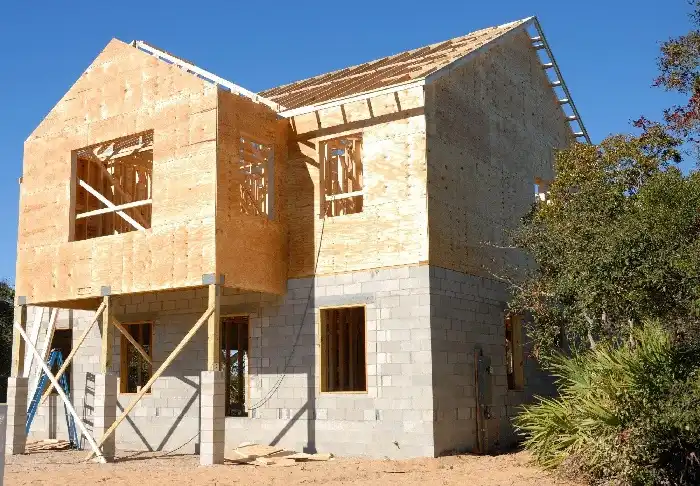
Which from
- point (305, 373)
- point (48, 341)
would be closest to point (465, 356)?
point (305, 373)

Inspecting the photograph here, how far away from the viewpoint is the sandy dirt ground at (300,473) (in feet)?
40.7

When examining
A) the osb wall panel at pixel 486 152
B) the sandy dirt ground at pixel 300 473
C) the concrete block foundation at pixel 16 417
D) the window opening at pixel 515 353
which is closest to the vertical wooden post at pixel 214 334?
the sandy dirt ground at pixel 300 473

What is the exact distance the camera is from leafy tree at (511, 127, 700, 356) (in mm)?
12711

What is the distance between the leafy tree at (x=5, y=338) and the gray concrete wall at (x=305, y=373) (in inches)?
751

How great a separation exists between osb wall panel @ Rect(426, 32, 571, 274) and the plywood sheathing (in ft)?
1.49

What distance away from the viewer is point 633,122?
17.9 m

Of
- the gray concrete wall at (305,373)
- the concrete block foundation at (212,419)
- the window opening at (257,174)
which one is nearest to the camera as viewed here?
the concrete block foundation at (212,419)

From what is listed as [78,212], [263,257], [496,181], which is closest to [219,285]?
[263,257]

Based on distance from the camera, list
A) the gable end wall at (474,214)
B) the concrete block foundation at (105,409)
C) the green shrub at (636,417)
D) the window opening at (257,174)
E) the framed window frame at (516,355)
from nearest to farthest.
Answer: the green shrub at (636,417)
the concrete block foundation at (105,409)
the gable end wall at (474,214)
the window opening at (257,174)
the framed window frame at (516,355)

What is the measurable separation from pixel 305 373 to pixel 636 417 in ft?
21.8

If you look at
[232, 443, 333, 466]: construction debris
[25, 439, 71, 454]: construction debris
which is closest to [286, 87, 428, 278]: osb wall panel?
[232, 443, 333, 466]: construction debris

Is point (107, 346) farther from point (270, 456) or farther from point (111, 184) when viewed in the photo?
point (111, 184)

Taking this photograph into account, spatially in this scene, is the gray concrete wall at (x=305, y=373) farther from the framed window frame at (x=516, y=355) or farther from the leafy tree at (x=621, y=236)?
the framed window frame at (x=516, y=355)

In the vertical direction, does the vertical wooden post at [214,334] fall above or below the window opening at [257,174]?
below
